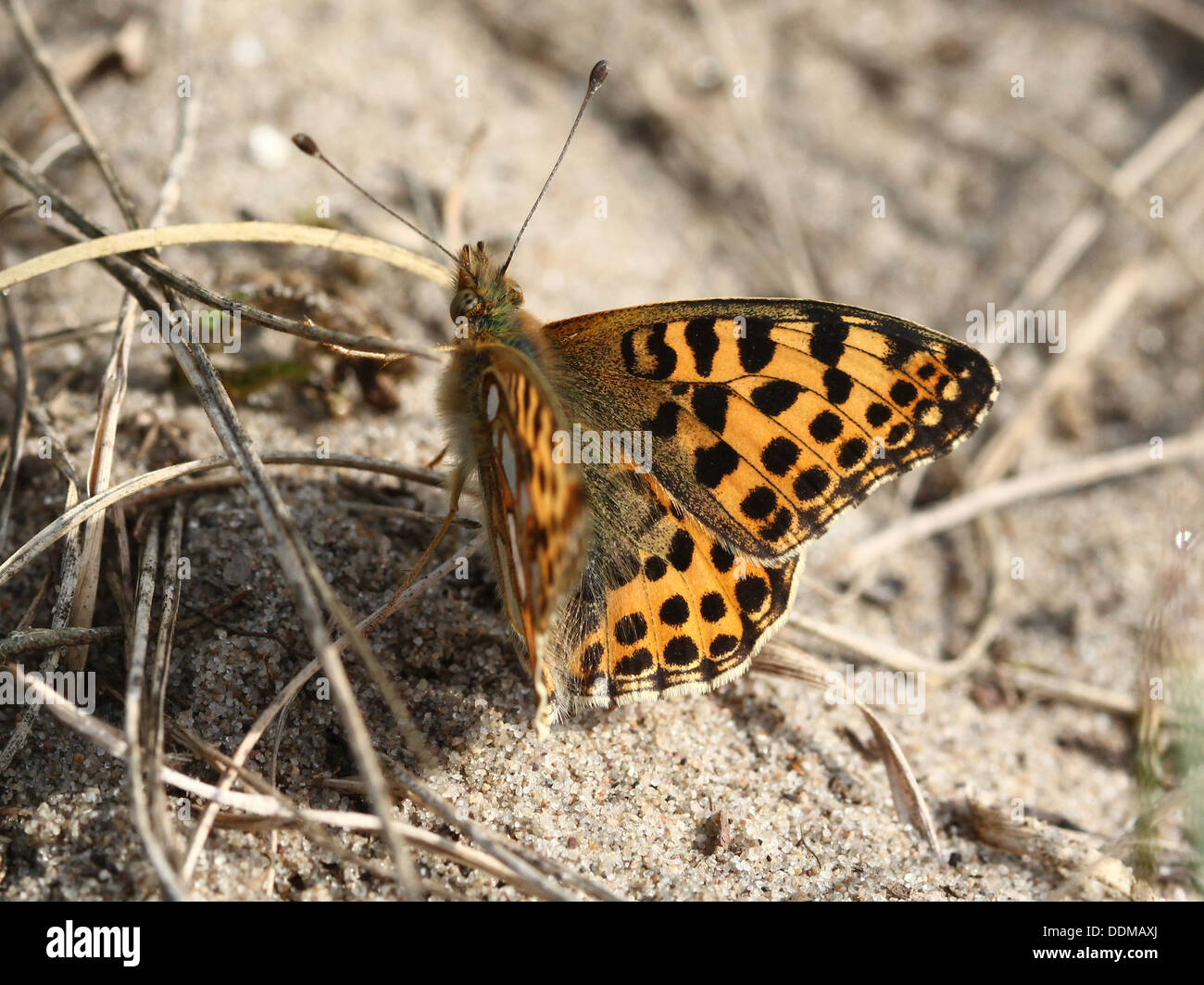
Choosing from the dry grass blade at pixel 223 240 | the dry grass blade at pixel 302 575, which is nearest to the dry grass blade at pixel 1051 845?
the dry grass blade at pixel 302 575

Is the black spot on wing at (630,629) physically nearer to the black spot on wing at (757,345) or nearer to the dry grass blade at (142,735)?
the black spot on wing at (757,345)

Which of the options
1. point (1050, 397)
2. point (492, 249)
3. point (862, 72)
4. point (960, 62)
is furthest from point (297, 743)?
point (960, 62)

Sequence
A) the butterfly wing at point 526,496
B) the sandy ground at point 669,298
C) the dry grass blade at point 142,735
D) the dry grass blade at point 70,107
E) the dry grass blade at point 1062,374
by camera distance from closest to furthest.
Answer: the butterfly wing at point 526,496 → the dry grass blade at point 142,735 → the sandy ground at point 669,298 → the dry grass blade at point 70,107 → the dry grass blade at point 1062,374

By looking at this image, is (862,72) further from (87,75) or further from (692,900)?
(692,900)

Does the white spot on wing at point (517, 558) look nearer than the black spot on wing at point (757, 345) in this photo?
Yes

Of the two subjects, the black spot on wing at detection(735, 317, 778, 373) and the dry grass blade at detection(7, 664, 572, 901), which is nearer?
the dry grass blade at detection(7, 664, 572, 901)

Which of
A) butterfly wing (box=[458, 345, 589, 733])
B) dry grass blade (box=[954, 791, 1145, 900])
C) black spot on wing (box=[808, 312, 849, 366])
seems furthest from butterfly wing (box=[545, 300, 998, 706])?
dry grass blade (box=[954, 791, 1145, 900])

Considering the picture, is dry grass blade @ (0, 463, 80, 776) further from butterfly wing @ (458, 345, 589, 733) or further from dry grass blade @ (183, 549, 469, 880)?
butterfly wing @ (458, 345, 589, 733)
